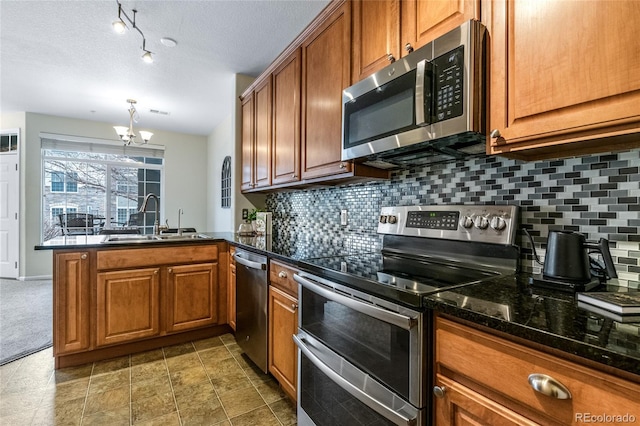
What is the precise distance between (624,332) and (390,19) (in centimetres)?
149

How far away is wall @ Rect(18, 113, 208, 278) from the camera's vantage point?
4.84m

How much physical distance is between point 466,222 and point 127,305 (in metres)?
2.49

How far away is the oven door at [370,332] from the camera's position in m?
0.92

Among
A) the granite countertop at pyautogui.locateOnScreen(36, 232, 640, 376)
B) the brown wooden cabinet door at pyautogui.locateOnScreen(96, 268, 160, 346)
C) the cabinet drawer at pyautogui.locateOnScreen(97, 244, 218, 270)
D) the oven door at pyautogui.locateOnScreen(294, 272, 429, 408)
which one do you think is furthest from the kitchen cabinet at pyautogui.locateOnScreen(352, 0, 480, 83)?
the brown wooden cabinet door at pyautogui.locateOnScreen(96, 268, 160, 346)

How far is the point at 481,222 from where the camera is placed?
1323 mm

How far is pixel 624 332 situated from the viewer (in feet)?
2.09

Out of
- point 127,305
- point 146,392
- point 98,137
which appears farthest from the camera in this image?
point 98,137

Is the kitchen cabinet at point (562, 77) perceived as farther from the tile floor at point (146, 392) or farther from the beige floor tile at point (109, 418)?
the beige floor tile at point (109, 418)

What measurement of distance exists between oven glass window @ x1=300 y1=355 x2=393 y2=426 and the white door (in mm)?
5860

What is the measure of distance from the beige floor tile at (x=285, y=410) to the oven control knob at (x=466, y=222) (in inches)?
54.7

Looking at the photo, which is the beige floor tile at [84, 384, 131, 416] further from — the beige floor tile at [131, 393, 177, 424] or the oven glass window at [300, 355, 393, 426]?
the oven glass window at [300, 355, 393, 426]

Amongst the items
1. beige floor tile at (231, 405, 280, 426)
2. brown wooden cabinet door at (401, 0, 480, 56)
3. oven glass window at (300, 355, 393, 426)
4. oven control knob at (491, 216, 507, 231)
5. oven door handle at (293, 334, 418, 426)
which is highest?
brown wooden cabinet door at (401, 0, 480, 56)

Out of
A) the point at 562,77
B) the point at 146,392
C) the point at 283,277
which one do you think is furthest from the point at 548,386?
the point at 146,392

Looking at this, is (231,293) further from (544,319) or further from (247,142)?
(544,319)
